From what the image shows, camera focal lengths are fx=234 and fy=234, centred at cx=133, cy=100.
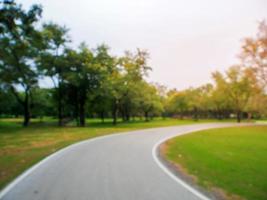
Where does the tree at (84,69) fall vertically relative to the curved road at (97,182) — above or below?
above

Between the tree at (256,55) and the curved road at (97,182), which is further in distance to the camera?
the tree at (256,55)

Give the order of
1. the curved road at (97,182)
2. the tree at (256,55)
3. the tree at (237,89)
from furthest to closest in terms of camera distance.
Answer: the tree at (237,89), the tree at (256,55), the curved road at (97,182)

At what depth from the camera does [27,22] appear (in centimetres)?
1226

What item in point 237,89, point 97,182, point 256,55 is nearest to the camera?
point 97,182

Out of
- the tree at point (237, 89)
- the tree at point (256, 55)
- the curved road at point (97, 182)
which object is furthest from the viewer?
the tree at point (237, 89)

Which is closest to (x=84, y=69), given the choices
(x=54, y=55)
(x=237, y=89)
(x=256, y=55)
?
(x=54, y=55)

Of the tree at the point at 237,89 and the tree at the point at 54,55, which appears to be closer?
the tree at the point at 54,55

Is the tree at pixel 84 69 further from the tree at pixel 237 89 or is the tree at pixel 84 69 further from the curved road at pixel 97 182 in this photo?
the tree at pixel 237 89

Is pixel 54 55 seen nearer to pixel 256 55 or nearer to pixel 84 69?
pixel 84 69

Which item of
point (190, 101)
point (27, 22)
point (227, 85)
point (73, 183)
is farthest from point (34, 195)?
point (190, 101)

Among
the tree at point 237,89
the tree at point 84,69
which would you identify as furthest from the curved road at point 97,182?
the tree at point 237,89

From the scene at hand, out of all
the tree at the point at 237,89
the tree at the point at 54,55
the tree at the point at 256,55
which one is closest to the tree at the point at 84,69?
the tree at the point at 54,55

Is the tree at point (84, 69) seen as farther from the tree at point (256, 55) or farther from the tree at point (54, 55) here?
the tree at point (256, 55)

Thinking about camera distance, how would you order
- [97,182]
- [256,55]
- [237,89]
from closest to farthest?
[97,182], [256,55], [237,89]
